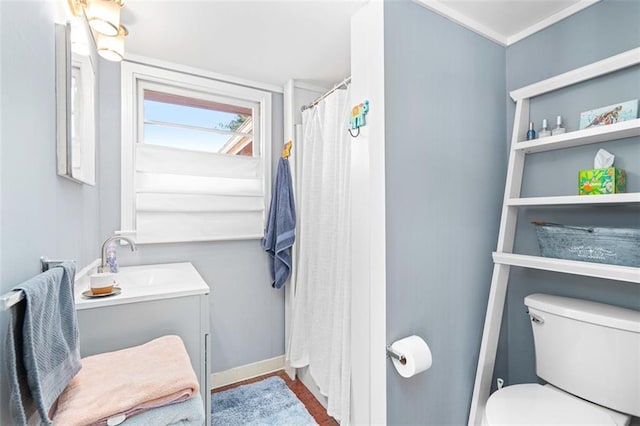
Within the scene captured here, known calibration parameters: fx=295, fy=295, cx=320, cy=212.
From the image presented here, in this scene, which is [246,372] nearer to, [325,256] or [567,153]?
[325,256]

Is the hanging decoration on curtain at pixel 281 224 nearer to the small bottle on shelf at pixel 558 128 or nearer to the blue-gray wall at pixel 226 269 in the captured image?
the blue-gray wall at pixel 226 269

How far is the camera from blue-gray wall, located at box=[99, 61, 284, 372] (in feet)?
6.03

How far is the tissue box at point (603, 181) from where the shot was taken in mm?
1193

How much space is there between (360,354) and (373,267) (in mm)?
405

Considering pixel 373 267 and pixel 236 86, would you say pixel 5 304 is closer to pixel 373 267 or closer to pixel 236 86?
pixel 373 267

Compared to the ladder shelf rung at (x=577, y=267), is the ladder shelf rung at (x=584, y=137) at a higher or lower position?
higher

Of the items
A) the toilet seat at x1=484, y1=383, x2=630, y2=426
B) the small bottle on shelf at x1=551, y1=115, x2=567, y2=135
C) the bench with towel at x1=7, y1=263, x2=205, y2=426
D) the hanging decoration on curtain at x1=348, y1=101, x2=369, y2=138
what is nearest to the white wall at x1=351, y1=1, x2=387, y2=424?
the hanging decoration on curtain at x1=348, y1=101, x2=369, y2=138

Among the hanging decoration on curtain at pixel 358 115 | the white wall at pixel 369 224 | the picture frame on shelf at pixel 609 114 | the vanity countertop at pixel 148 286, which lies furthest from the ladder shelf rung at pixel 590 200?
the vanity countertop at pixel 148 286

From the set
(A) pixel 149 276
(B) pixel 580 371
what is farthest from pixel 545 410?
(A) pixel 149 276

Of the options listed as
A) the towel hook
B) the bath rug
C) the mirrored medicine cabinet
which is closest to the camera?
the mirrored medicine cabinet

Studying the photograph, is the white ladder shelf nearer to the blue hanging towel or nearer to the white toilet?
the white toilet

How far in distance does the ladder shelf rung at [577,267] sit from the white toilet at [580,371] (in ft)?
0.56

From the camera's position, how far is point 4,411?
617mm

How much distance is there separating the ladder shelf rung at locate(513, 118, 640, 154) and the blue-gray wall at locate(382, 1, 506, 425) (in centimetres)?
19
